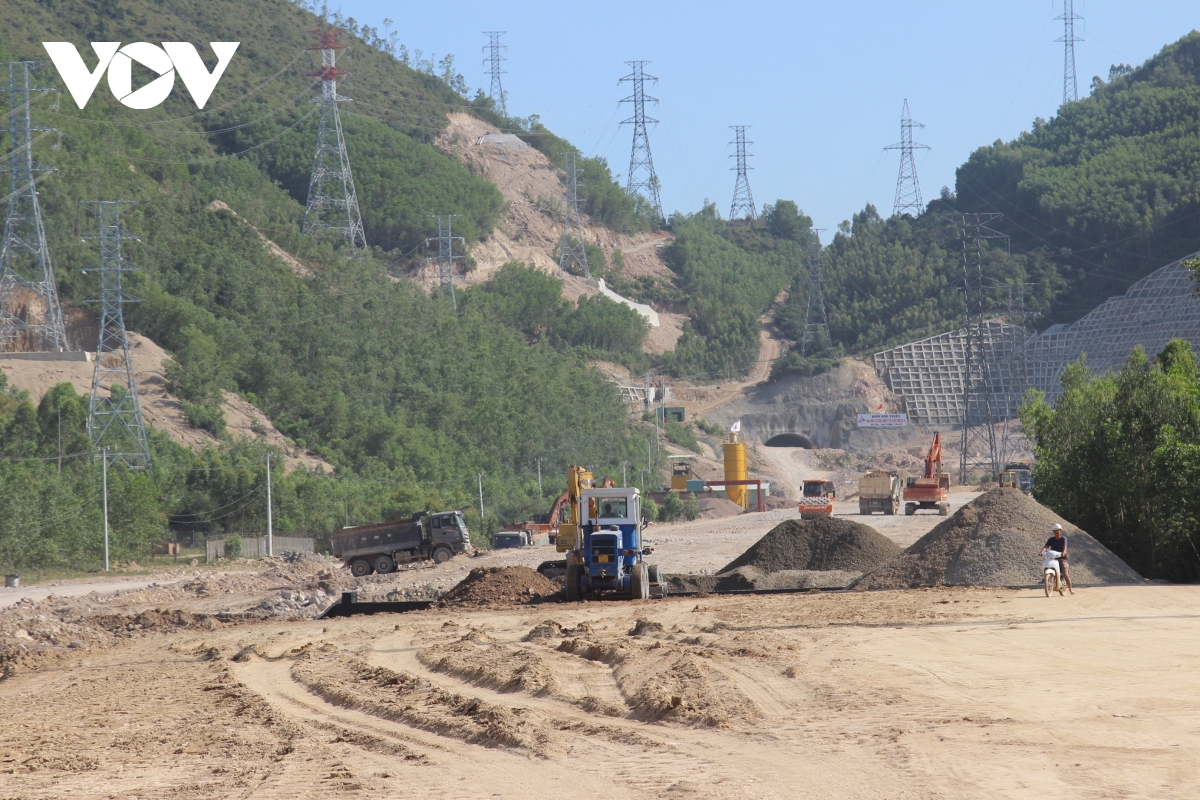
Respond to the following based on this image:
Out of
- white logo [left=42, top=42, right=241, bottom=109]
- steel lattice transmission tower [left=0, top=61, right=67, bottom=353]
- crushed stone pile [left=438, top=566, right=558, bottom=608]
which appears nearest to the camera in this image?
crushed stone pile [left=438, top=566, right=558, bottom=608]

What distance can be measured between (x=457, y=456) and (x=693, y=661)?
211 ft

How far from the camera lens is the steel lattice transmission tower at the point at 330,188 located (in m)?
95.9

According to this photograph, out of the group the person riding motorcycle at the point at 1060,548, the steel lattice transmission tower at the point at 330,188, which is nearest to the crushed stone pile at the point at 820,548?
the person riding motorcycle at the point at 1060,548

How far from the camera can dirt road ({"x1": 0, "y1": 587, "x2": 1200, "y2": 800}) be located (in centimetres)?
959

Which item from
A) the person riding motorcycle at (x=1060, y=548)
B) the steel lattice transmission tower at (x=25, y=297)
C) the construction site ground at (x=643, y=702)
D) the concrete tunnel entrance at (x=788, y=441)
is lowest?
Result: the construction site ground at (x=643, y=702)

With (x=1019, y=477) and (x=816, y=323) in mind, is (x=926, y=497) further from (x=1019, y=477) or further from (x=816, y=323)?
(x=816, y=323)

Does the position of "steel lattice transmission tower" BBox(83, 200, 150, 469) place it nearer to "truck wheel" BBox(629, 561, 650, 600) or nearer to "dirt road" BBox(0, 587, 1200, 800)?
"truck wheel" BBox(629, 561, 650, 600)

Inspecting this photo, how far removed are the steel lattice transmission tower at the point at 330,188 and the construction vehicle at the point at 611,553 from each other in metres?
71.1

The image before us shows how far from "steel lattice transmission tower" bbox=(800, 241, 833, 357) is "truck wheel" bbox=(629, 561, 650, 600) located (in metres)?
98.4

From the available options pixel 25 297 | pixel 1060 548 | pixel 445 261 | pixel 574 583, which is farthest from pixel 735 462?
pixel 1060 548

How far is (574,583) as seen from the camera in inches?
995

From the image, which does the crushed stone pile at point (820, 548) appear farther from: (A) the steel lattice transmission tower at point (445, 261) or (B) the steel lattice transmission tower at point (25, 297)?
(A) the steel lattice transmission tower at point (445, 261)

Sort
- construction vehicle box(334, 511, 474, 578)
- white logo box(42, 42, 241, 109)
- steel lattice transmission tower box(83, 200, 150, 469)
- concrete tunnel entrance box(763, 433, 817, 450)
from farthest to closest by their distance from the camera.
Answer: concrete tunnel entrance box(763, 433, 817, 450), white logo box(42, 42, 241, 109), steel lattice transmission tower box(83, 200, 150, 469), construction vehicle box(334, 511, 474, 578)

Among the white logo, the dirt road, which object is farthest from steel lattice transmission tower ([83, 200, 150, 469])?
the white logo
